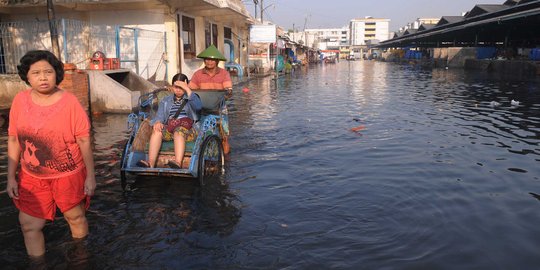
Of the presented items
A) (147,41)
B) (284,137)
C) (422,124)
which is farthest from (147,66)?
(422,124)

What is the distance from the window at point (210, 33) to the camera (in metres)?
22.8

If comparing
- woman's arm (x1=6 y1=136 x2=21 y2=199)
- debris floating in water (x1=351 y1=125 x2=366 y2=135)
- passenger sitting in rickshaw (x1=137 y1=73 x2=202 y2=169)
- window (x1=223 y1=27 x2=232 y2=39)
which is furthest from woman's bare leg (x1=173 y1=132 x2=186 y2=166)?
window (x1=223 y1=27 x2=232 y2=39)

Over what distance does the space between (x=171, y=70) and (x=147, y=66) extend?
53.0 inches

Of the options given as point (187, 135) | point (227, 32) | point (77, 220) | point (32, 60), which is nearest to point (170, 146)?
point (187, 135)

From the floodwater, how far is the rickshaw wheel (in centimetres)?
22

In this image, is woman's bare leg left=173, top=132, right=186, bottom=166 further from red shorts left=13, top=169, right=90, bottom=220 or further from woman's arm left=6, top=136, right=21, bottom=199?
woman's arm left=6, top=136, right=21, bottom=199

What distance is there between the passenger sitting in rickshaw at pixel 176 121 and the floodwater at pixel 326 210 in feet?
1.78

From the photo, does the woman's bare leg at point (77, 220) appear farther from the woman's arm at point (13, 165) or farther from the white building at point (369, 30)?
the white building at point (369, 30)

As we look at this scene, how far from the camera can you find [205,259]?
3.63 metres

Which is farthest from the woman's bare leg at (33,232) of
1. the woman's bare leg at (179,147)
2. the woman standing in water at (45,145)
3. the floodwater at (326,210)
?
the woman's bare leg at (179,147)

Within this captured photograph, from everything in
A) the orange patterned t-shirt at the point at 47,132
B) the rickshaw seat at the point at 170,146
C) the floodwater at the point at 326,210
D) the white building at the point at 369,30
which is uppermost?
the white building at the point at 369,30

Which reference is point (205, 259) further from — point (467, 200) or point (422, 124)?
point (422, 124)

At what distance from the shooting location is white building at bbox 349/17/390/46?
173 metres

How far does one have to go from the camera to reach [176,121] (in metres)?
5.48
